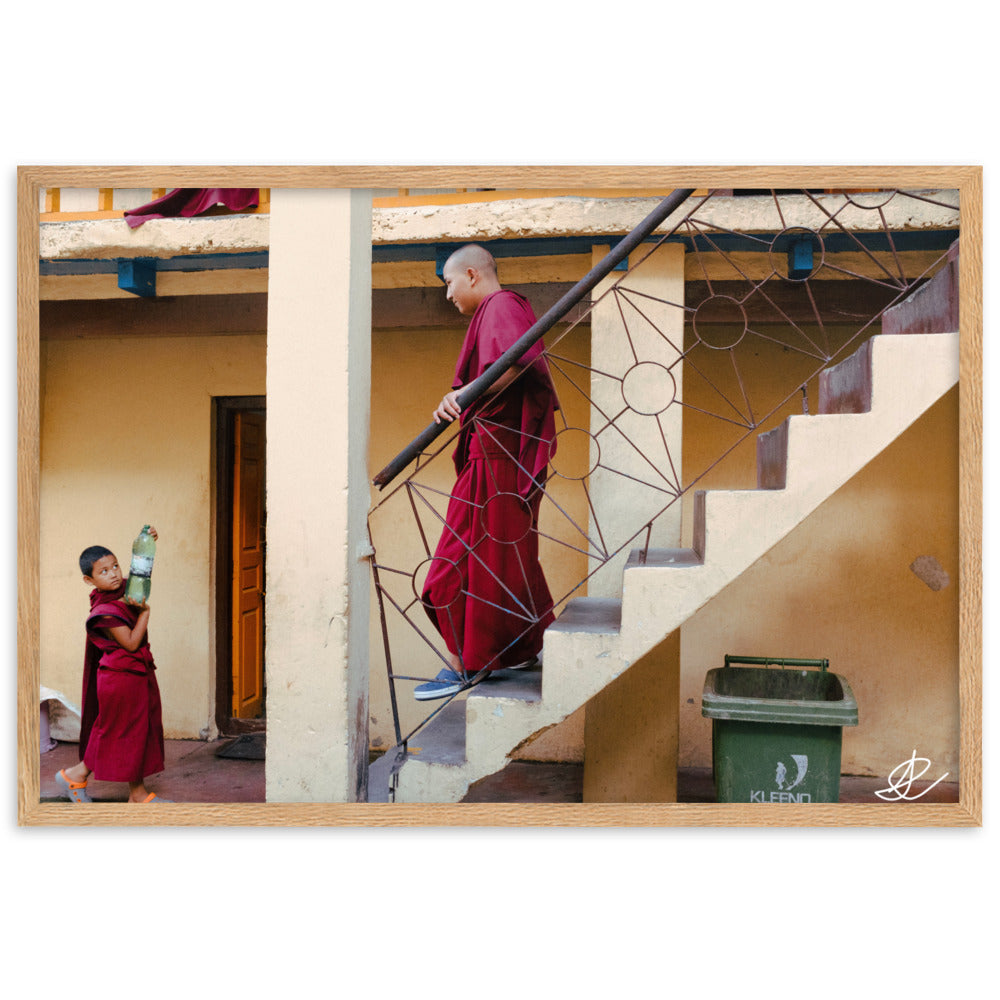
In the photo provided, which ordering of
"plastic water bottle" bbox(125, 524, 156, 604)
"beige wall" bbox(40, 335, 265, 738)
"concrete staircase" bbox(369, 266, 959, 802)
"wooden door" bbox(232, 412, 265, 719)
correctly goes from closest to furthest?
"concrete staircase" bbox(369, 266, 959, 802), "plastic water bottle" bbox(125, 524, 156, 604), "beige wall" bbox(40, 335, 265, 738), "wooden door" bbox(232, 412, 265, 719)

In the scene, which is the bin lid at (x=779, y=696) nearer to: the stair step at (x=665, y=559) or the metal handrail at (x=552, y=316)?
the stair step at (x=665, y=559)

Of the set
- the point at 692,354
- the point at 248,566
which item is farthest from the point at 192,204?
the point at 692,354

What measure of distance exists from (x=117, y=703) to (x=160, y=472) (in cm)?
170

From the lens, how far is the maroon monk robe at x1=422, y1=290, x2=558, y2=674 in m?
2.89

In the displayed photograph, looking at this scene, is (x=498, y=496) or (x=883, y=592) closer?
(x=498, y=496)

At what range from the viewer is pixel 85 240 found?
3.60m

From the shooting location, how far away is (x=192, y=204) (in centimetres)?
351

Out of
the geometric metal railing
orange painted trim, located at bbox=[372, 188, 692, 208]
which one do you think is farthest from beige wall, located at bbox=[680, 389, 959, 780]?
orange painted trim, located at bbox=[372, 188, 692, 208]

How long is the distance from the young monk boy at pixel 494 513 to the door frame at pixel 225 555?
224 cm

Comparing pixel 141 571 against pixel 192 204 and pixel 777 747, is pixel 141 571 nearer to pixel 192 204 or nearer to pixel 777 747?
pixel 192 204

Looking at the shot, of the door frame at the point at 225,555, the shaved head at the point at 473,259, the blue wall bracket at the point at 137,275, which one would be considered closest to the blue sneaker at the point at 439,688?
the shaved head at the point at 473,259

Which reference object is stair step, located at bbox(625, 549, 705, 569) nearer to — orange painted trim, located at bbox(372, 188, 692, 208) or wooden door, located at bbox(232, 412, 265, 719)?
orange painted trim, located at bbox(372, 188, 692, 208)

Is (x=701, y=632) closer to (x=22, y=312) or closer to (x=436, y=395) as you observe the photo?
(x=436, y=395)

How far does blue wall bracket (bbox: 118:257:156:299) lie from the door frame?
35.6 inches
